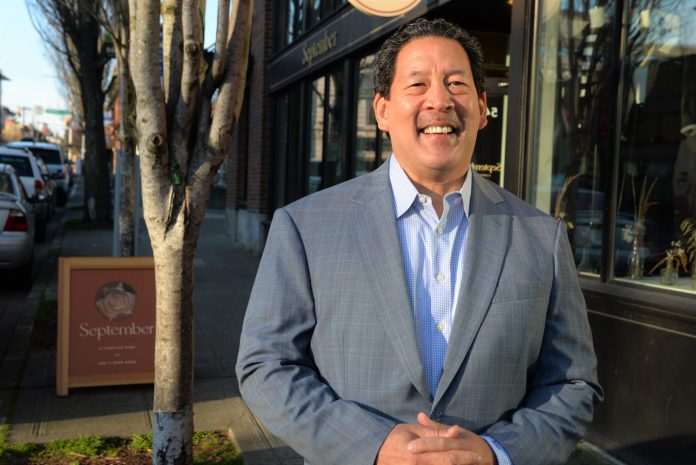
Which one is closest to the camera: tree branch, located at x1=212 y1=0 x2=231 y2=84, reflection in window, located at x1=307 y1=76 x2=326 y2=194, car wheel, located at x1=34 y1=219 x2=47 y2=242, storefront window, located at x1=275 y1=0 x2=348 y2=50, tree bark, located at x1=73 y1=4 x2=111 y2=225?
tree branch, located at x1=212 y1=0 x2=231 y2=84

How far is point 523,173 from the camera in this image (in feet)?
18.5

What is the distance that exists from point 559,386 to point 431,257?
0.47 metres

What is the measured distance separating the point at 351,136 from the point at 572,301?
7770 mm

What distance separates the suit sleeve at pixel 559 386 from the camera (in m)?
1.86

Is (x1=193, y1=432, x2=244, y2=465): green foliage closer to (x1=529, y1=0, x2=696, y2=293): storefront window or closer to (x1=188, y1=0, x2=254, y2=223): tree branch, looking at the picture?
(x1=188, y1=0, x2=254, y2=223): tree branch

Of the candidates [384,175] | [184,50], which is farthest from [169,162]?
[384,175]

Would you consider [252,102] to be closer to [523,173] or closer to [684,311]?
[523,173]

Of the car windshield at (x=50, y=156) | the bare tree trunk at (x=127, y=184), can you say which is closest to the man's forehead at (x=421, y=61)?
the bare tree trunk at (x=127, y=184)

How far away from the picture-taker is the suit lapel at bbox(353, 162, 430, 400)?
185cm

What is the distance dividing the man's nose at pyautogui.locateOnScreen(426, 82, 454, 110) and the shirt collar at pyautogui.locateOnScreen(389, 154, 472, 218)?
0.21 metres

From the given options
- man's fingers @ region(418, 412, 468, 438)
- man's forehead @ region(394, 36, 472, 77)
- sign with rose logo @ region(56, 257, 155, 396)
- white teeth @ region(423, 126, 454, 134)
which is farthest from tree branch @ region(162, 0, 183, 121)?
man's fingers @ region(418, 412, 468, 438)

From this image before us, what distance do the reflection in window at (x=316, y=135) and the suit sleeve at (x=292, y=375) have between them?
369 inches

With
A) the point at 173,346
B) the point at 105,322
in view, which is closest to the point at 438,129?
the point at 173,346

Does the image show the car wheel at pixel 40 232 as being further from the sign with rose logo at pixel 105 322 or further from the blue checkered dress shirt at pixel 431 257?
the blue checkered dress shirt at pixel 431 257
